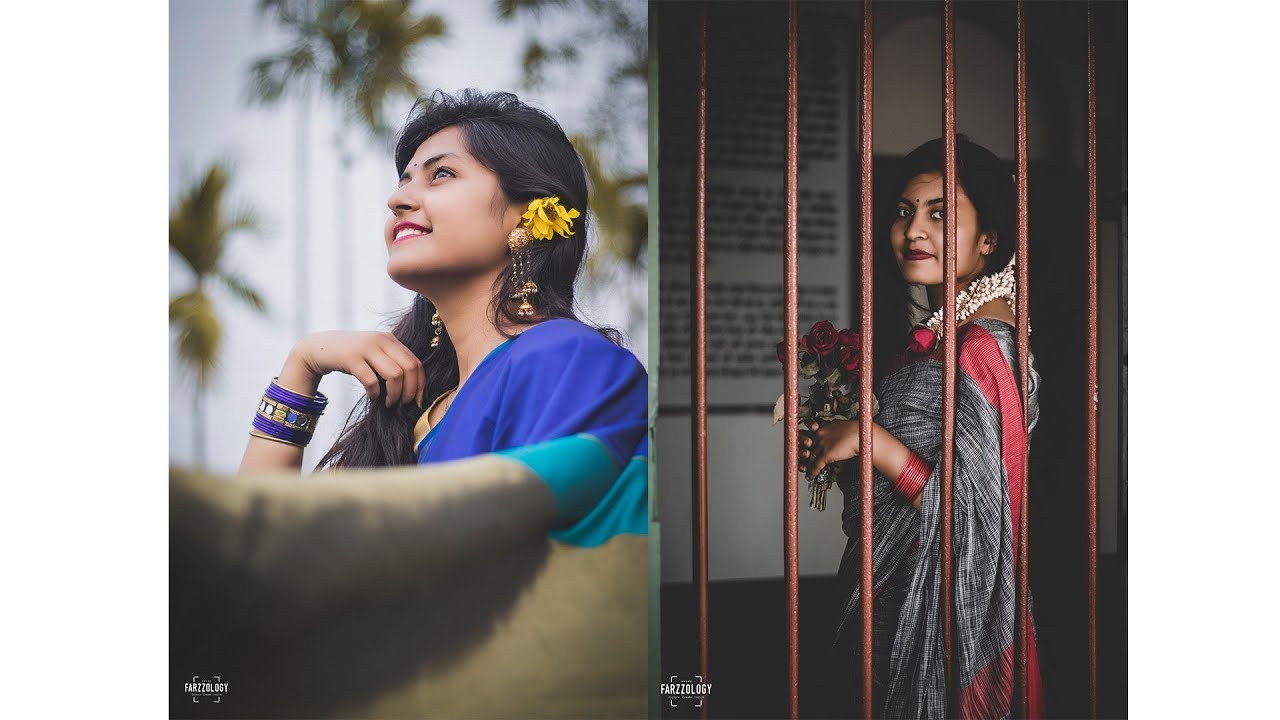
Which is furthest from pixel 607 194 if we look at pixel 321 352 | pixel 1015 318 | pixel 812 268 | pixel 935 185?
pixel 1015 318

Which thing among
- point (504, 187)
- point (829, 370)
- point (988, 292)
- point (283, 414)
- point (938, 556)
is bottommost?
point (938, 556)

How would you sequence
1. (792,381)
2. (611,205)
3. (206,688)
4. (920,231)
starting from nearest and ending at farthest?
(206,688)
(611,205)
(792,381)
(920,231)

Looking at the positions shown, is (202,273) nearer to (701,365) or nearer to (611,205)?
(611,205)

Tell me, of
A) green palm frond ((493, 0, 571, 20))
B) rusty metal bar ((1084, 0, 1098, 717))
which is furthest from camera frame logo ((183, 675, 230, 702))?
rusty metal bar ((1084, 0, 1098, 717))

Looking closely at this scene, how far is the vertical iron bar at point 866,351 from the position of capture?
8.06 feet

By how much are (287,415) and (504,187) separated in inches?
30.9

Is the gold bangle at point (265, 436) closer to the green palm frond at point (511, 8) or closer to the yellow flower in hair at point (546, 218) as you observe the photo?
the yellow flower in hair at point (546, 218)

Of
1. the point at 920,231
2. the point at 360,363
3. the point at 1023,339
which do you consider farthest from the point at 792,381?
the point at 360,363

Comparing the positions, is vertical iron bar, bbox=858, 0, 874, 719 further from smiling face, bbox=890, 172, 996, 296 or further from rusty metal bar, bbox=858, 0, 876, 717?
smiling face, bbox=890, 172, 996, 296

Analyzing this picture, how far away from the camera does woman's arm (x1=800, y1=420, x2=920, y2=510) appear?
2.51 m

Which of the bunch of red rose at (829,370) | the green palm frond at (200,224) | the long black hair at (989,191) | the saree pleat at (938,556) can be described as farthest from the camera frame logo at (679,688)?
the green palm frond at (200,224)

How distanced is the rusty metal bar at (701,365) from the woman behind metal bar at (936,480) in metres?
0.33

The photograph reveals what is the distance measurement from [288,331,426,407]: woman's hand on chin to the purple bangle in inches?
0.7

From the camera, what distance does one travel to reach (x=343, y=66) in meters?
2.27
